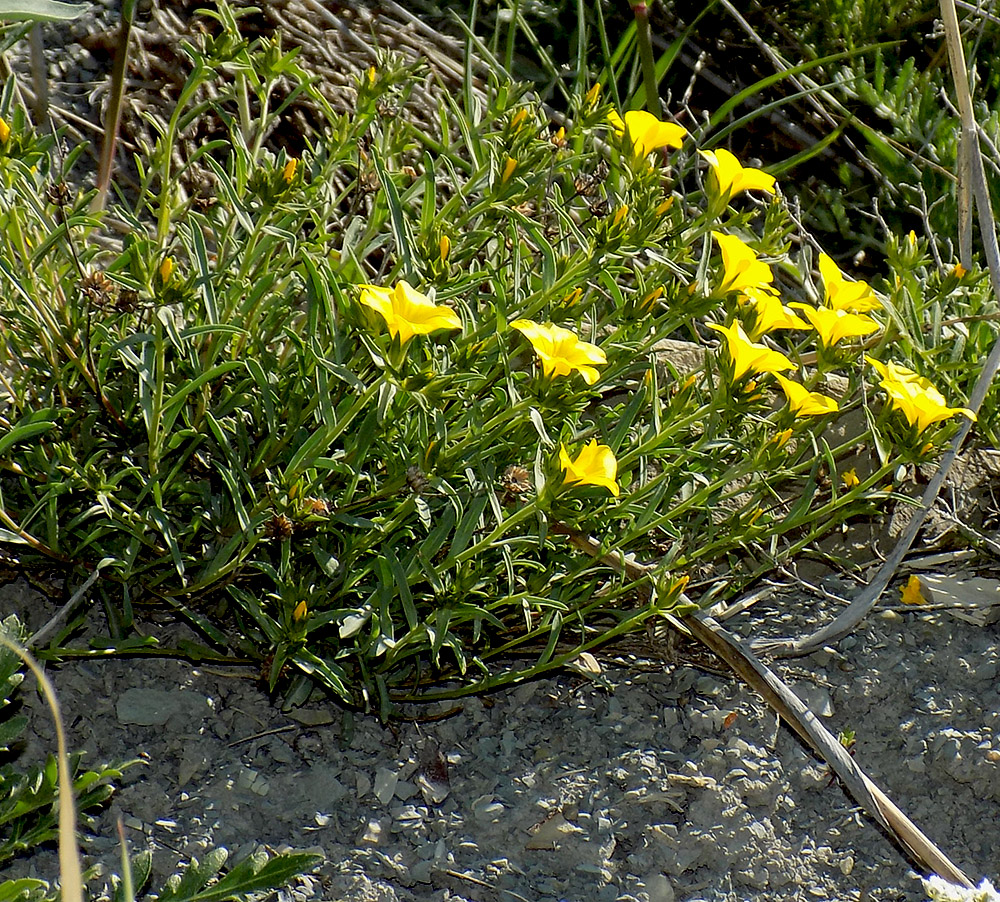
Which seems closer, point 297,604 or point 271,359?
point 297,604

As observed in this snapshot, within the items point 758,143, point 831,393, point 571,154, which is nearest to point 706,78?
point 758,143

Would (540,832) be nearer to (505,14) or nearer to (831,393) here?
(831,393)

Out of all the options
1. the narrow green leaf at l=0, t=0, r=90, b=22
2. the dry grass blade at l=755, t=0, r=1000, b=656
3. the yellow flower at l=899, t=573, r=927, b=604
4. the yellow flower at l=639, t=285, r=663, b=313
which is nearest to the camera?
the narrow green leaf at l=0, t=0, r=90, b=22

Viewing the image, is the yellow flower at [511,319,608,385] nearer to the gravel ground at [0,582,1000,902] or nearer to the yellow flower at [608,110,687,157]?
the yellow flower at [608,110,687,157]

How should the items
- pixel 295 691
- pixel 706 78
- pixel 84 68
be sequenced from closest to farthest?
pixel 295 691, pixel 84 68, pixel 706 78

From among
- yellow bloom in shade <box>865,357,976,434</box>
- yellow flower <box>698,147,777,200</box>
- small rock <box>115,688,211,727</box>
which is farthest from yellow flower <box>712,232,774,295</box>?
small rock <box>115,688,211,727</box>

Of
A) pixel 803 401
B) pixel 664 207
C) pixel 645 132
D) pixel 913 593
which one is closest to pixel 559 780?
pixel 803 401

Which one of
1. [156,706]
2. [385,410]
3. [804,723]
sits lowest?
[156,706]

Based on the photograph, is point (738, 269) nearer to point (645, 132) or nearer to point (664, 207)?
point (664, 207)
